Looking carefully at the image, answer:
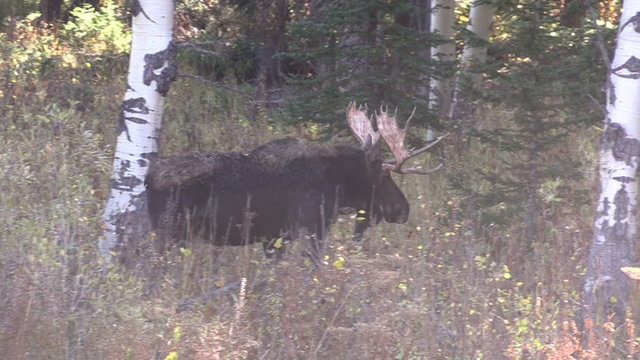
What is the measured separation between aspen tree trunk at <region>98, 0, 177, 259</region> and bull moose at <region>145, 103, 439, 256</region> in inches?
5.0

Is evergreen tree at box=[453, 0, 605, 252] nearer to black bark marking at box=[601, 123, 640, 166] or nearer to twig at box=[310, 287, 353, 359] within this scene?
black bark marking at box=[601, 123, 640, 166]

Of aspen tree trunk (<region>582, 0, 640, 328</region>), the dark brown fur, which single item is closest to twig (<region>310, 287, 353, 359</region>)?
the dark brown fur

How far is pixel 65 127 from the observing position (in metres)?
10.9

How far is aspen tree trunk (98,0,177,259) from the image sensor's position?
7.73 meters

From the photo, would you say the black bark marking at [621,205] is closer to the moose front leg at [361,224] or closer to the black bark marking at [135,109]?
the moose front leg at [361,224]

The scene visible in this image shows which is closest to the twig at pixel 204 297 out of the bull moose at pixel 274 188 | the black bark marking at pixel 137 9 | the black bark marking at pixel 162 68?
the bull moose at pixel 274 188

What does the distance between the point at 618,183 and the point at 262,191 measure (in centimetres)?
288

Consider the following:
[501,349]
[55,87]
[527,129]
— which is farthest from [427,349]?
[55,87]

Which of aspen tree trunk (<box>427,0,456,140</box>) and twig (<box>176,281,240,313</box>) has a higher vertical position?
aspen tree trunk (<box>427,0,456,140</box>)

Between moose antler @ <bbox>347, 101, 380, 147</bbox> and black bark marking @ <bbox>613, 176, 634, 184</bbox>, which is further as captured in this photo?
moose antler @ <bbox>347, 101, 380, 147</bbox>

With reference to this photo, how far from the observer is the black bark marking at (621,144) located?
6.67 metres

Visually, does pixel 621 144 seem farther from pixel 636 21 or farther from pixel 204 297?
pixel 204 297

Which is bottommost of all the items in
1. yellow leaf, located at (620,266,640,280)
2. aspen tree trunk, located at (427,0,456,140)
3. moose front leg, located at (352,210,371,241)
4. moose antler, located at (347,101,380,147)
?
yellow leaf, located at (620,266,640,280)

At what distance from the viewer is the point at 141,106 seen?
7.79m
